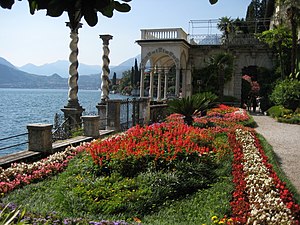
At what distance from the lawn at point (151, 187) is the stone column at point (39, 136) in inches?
24.4

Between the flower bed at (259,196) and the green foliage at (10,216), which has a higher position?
the green foliage at (10,216)

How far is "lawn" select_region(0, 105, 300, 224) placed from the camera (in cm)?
446

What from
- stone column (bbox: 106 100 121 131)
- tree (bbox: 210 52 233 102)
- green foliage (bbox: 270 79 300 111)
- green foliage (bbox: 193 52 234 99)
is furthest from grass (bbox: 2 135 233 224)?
green foliage (bbox: 193 52 234 99)

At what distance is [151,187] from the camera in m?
5.40

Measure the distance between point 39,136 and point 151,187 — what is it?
3543 millimetres

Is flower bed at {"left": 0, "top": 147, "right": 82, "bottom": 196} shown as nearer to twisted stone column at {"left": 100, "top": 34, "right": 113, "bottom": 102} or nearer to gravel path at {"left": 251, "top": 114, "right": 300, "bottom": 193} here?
gravel path at {"left": 251, "top": 114, "right": 300, "bottom": 193}

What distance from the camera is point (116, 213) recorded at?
4.68m

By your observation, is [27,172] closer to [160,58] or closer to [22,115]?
[22,115]

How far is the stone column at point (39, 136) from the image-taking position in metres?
7.82

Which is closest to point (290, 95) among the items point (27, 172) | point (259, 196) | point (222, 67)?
point (222, 67)

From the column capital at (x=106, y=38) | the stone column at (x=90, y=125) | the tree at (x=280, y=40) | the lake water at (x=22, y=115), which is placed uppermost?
the tree at (x=280, y=40)

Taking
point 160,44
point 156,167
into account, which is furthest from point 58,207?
point 160,44

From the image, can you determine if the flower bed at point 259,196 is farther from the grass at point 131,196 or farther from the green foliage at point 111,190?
the green foliage at point 111,190

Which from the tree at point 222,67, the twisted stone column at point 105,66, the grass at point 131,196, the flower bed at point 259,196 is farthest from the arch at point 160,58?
the grass at point 131,196
